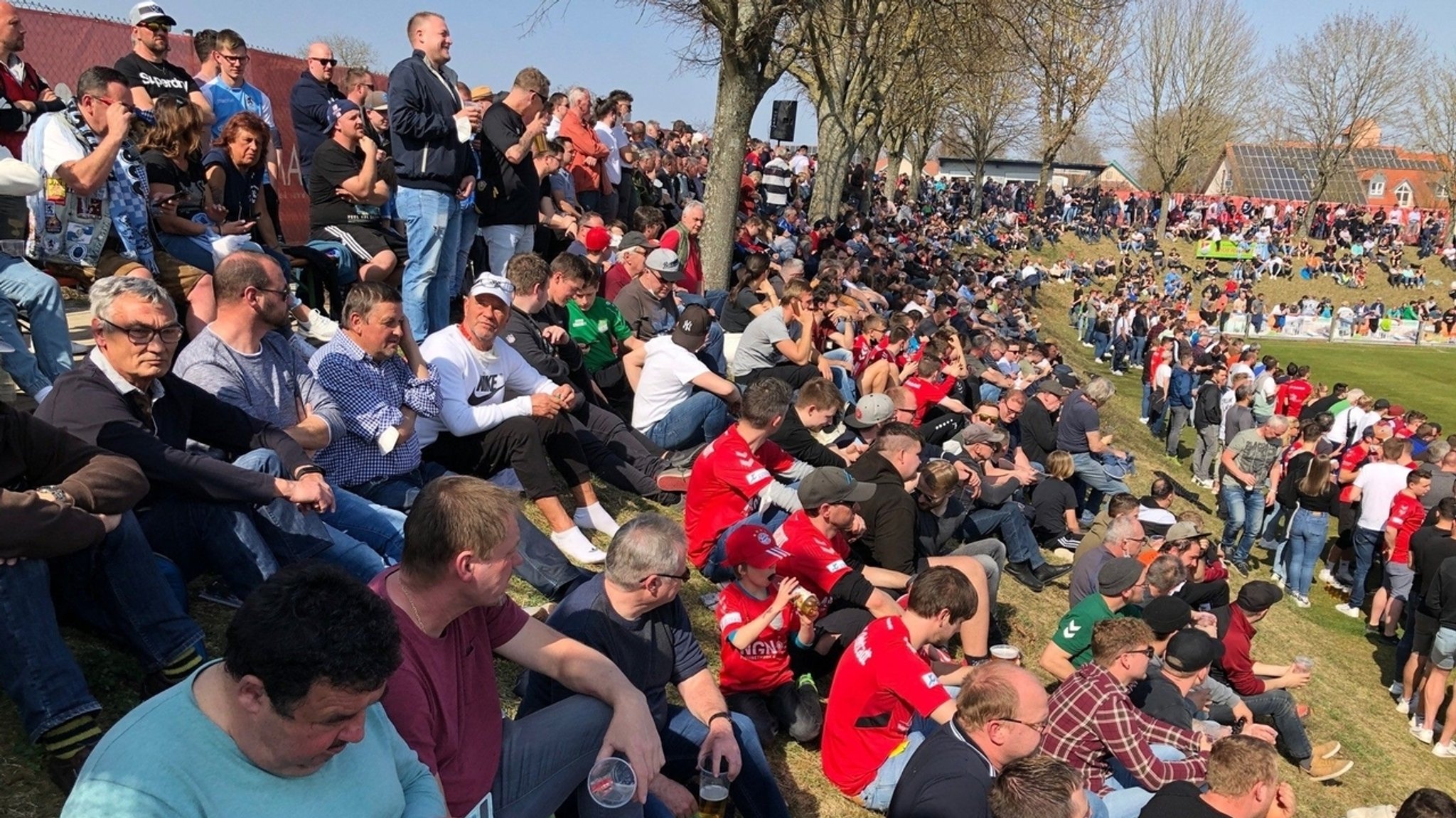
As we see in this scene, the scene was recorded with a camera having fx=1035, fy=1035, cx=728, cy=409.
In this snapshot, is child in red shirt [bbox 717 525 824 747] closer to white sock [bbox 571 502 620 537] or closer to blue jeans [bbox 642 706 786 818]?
blue jeans [bbox 642 706 786 818]

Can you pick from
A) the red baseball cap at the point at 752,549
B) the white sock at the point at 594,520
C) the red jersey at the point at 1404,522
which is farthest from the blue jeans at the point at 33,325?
the red jersey at the point at 1404,522

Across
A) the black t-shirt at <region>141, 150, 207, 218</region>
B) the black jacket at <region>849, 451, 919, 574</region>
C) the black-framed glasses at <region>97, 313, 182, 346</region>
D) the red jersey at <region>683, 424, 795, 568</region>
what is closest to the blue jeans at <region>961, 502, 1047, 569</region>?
the black jacket at <region>849, 451, 919, 574</region>

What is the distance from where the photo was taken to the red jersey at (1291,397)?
778 inches

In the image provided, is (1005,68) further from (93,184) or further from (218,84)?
(93,184)

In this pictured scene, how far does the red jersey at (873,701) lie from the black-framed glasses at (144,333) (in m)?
3.23

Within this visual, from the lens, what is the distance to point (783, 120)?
21797mm

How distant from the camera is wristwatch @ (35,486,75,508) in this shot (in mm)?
3229

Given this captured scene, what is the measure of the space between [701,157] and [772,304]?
1050 cm

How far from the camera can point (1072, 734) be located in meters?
5.23

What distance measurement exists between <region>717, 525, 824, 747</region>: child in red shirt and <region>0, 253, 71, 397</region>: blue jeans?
3.67 m

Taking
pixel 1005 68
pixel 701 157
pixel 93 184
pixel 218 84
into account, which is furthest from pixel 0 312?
pixel 1005 68

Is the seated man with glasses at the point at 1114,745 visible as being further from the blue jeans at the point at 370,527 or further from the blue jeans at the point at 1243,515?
the blue jeans at the point at 1243,515

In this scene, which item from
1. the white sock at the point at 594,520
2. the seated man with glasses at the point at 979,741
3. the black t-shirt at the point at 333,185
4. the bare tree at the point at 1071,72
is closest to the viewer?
the seated man with glasses at the point at 979,741

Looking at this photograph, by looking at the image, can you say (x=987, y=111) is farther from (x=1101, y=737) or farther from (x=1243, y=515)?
(x=1101, y=737)
